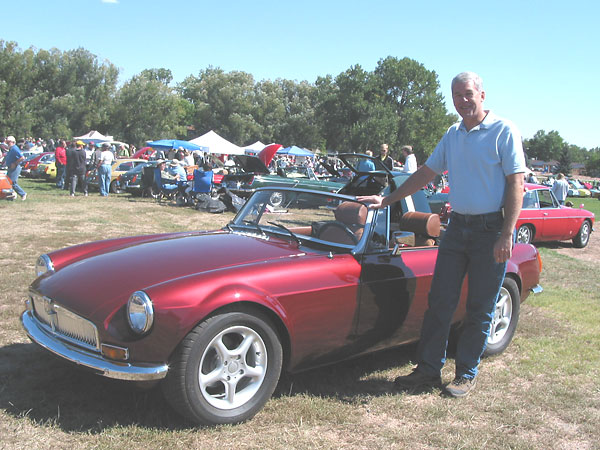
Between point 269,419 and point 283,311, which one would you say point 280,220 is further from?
point 269,419

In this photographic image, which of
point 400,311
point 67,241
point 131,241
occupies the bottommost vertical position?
point 67,241

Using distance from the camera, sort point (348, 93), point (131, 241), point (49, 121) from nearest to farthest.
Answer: point (131, 241)
point (49, 121)
point (348, 93)

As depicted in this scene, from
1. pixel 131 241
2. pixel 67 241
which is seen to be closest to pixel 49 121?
pixel 67 241

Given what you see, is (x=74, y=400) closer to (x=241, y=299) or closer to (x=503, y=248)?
(x=241, y=299)

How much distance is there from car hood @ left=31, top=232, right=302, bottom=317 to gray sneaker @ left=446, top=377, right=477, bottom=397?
1.42m

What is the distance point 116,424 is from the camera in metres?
2.82

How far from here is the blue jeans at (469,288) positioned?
11.2 ft

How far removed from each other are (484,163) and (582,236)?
32.8 feet

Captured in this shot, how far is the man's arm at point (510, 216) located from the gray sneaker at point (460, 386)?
918 millimetres

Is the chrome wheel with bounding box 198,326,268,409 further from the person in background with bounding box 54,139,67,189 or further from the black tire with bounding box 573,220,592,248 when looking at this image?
the person in background with bounding box 54,139,67,189

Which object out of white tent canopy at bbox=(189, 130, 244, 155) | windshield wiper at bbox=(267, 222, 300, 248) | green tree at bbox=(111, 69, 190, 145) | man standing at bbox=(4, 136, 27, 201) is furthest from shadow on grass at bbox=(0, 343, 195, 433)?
green tree at bbox=(111, 69, 190, 145)

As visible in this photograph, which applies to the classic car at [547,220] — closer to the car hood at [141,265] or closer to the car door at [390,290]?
the car door at [390,290]

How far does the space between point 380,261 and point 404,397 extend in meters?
0.92

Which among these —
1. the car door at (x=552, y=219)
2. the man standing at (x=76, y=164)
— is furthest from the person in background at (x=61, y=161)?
the car door at (x=552, y=219)
